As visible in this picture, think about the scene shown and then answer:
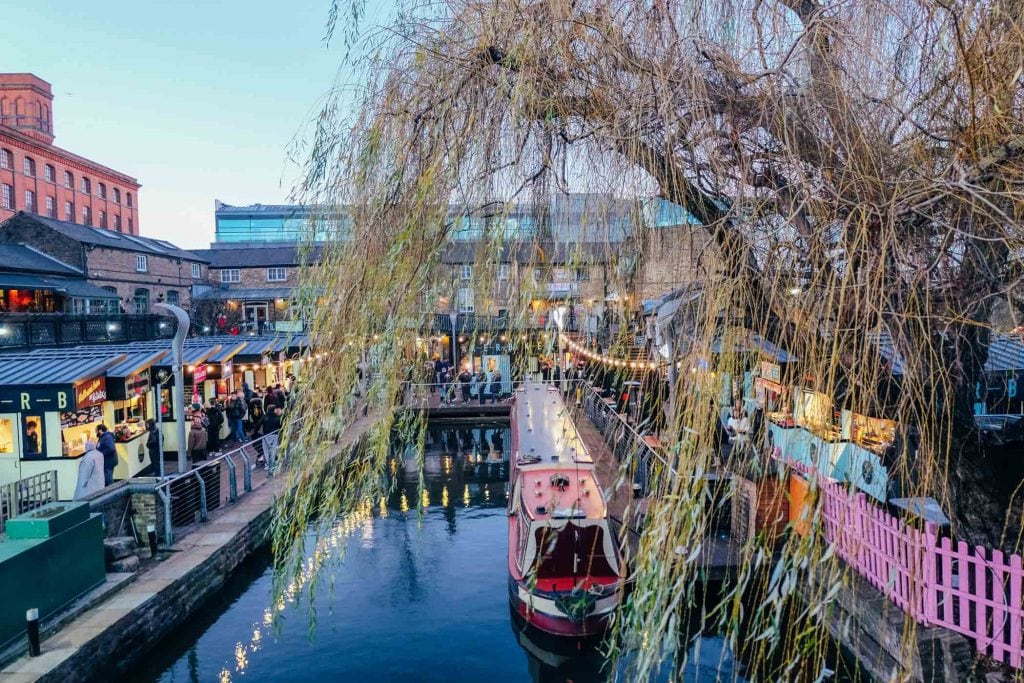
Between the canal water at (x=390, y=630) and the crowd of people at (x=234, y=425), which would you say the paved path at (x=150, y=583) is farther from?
the crowd of people at (x=234, y=425)

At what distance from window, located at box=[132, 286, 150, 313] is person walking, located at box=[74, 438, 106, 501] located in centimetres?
2205

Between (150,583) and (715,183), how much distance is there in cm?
874

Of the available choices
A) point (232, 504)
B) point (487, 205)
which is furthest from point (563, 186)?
point (232, 504)

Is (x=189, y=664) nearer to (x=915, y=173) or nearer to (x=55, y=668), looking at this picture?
(x=55, y=668)

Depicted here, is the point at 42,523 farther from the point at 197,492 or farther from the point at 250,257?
the point at 250,257

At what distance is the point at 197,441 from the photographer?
1445 cm

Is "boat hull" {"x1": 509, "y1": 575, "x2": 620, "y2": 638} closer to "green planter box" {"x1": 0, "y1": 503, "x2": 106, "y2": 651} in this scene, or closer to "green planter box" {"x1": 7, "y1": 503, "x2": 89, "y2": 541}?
"green planter box" {"x1": 0, "y1": 503, "x2": 106, "y2": 651}

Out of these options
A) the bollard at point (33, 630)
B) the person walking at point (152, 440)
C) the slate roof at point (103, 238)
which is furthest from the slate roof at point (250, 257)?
the bollard at point (33, 630)

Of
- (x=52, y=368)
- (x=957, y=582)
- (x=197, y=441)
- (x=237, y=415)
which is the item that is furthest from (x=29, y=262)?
(x=957, y=582)

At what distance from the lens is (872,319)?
296cm

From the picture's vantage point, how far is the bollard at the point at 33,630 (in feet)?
21.2

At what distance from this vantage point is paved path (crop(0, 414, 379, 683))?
639 cm

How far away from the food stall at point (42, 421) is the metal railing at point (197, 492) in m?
2.03

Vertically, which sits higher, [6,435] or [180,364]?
[180,364]
